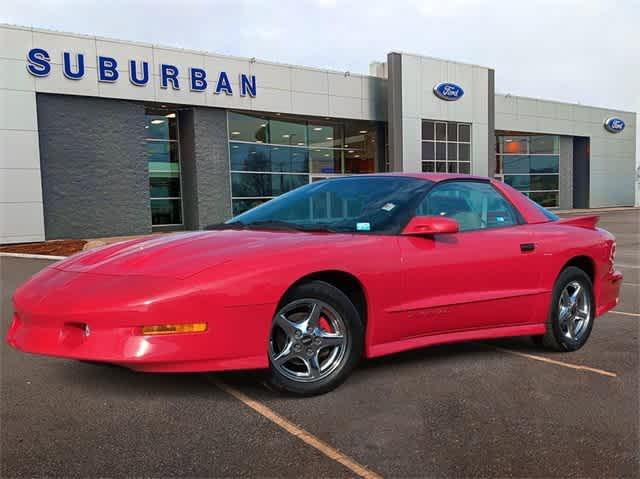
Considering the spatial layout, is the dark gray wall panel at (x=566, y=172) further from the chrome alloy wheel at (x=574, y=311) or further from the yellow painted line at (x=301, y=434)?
the yellow painted line at (x=301, y=434)

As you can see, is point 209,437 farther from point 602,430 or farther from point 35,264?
point 35,264

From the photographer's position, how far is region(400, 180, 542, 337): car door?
386cm

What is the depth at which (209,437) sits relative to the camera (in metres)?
2.90

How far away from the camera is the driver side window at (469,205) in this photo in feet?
14.1

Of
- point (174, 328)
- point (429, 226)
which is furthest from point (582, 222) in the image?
point (174, 328)

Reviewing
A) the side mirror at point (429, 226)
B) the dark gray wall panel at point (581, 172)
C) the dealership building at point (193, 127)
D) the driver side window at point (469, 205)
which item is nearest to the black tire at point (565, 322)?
the driver side window at point (469, 205)

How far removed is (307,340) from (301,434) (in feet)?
2.14

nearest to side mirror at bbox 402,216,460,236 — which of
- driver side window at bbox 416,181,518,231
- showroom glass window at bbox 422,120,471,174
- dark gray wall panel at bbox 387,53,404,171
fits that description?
driver side window at bbox 416,181,518,231

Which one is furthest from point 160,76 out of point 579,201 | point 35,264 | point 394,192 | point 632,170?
point 632,170

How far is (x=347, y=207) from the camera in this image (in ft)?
14.0

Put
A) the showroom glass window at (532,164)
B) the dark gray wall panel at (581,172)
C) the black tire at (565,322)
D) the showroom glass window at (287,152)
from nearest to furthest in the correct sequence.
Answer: the black tire at (565,322) < the showroom glass window at (287,152) < the showroom glass window at (532,164) < the dark gray wall panel at (581,172)

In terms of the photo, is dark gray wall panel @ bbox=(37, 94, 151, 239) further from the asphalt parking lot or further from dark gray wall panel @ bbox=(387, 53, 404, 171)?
the asphalt parking lot

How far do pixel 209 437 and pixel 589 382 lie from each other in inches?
98.9

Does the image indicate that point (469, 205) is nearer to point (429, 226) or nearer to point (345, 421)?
point (429, 226)
